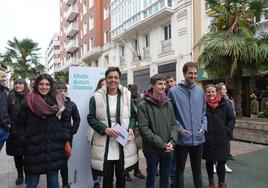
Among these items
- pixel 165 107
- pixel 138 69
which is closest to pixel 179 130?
pixel 165 107

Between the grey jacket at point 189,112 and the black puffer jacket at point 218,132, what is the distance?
40cm

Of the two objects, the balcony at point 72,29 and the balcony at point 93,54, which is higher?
the balcony at point 72,29

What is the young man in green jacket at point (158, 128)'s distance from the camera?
151 inches

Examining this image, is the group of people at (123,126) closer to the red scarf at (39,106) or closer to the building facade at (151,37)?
the red scarf at (39,106)

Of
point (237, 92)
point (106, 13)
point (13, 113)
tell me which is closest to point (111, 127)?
point (13, 113)

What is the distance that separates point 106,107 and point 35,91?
35.9 inches

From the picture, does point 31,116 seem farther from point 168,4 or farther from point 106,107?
point 168,4

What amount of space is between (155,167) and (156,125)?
60 centimetres

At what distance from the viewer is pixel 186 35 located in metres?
18.7

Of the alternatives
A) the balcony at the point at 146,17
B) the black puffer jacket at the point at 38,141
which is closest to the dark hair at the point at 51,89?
the black puffer jacket at the point at 38,141

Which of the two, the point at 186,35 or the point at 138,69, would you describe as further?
the point at 138,69

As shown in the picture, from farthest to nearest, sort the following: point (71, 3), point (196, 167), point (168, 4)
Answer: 1. point (71, 3)
2. point (168, 4)
3. point (196, 167)

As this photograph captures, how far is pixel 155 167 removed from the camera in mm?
4008

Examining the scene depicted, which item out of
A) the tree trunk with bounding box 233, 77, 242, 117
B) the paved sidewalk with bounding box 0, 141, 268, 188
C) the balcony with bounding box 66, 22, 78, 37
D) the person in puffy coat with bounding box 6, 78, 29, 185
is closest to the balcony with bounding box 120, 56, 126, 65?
the balcony with bounding box 66, 22, 78, 37
